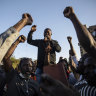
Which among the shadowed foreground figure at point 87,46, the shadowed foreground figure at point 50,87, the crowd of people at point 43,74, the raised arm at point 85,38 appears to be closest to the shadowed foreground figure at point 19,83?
the crowd of people at point 43,74

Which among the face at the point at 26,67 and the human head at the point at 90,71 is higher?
the face at the point at 26,67

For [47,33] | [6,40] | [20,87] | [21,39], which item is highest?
[47,33]

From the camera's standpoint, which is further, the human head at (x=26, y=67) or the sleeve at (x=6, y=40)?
the human head at (x=26, y=67)

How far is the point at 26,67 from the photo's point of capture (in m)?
3.53

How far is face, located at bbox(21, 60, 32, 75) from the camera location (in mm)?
3447

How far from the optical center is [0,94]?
292 centimetres

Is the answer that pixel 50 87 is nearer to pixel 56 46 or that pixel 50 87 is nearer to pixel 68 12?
pixel 68 12

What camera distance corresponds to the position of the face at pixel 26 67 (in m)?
3.45

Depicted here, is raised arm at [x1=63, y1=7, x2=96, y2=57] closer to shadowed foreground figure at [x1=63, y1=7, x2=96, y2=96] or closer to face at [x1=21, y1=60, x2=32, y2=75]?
shadowed foreground figure at [x1=63, y1=7, x2=96, y2=96]

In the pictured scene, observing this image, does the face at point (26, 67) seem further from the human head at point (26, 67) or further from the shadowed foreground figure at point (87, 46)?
the shadowed foreground figure at point (87, 46)

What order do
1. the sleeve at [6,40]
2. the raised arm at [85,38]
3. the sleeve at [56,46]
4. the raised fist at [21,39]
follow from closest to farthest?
the sleeve at [6,40] → the raised arm at [85,38] → the raised fist at [21,39] → the sleeve at [56,46]

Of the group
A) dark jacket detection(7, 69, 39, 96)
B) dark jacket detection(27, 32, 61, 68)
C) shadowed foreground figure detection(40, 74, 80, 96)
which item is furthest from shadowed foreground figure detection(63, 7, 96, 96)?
dark jacket detection(27, 32, 61, 68)

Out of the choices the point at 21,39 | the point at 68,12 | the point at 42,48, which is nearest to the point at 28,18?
the point at 68,12

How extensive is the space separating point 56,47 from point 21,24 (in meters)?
2.66
